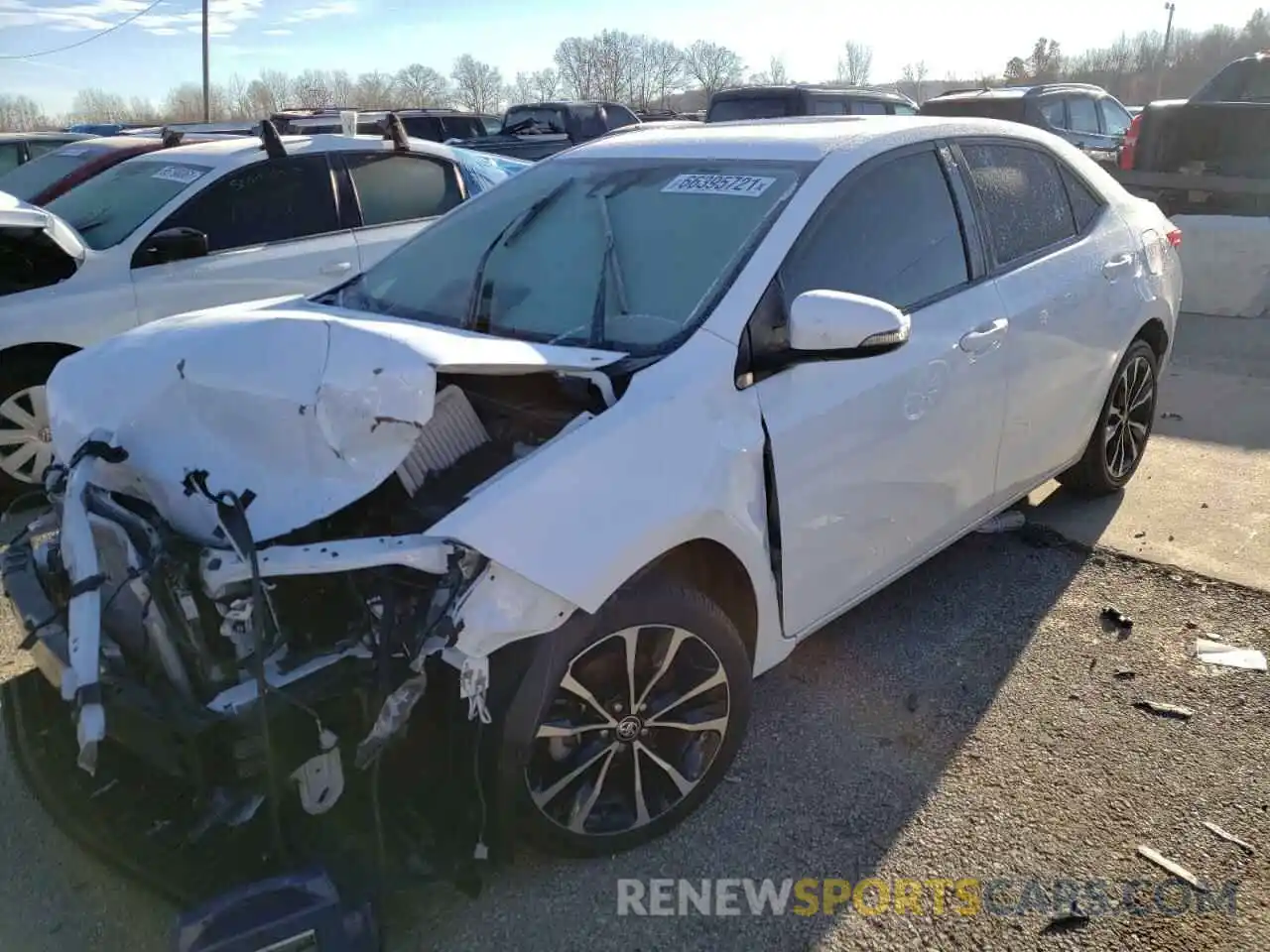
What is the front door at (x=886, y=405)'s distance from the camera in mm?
2939

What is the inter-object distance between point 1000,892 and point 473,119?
60.0 feet

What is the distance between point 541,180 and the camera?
3758 millimetres

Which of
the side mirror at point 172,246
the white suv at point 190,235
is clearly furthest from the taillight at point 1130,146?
the side mirror at point 172,246

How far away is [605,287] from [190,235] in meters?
3.43

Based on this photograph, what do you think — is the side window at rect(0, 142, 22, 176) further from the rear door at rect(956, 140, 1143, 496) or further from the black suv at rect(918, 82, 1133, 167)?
the rear door at rect(956, 140, 1143, 496)

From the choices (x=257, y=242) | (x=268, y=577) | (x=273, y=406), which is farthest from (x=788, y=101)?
(x=268, y=577)

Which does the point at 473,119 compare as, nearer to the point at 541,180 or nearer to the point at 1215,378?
the point at 1215,378

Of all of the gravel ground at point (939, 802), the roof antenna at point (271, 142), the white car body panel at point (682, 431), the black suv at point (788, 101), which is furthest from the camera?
the black suv at point (788, 101)

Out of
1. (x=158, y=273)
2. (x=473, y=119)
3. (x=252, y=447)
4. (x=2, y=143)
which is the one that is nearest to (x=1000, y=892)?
(x=252, y=447)

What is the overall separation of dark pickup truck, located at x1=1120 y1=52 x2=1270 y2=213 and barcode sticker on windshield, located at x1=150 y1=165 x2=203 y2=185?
29.1 feet

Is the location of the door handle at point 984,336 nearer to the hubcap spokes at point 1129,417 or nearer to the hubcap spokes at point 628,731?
the hubcap spokes at point 1129,417

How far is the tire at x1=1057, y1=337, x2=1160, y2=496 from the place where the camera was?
462 cm

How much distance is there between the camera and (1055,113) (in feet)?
48.0

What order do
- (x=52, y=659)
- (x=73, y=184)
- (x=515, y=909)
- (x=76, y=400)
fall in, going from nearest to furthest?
(x=52, y=659)
(x=515, y=909)
(x=76, y=400)
(x=73, y=184)
